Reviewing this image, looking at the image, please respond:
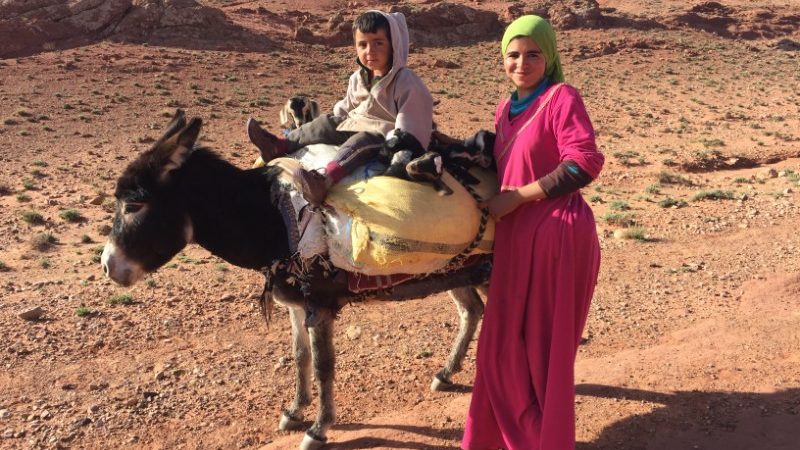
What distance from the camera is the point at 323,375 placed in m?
4.45

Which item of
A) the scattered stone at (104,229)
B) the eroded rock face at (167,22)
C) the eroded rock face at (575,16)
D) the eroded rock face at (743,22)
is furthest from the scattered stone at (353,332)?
the eroded rock face at (743,22)

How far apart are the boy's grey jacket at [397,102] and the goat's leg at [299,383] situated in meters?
1.64

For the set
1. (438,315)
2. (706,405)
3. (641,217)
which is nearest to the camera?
(706,405)

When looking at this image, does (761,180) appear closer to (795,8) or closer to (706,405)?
(706,405)

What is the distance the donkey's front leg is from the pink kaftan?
43.4 inches

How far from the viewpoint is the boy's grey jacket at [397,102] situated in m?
3.67

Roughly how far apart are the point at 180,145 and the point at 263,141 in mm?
537

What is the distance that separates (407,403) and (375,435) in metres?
0.55

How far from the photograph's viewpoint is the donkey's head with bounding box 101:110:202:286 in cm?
356

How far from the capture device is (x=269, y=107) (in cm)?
2359

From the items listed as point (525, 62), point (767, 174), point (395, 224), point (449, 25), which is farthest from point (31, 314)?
point (449, 25)

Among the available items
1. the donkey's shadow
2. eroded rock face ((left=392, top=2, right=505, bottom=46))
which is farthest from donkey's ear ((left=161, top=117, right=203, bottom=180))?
eroded rock face ((left=392, top=2, right=505, bottom=46))

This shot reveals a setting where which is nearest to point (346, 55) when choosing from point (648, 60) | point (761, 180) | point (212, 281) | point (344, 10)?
point (344, 10)

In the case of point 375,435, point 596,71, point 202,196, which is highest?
point 202,196
